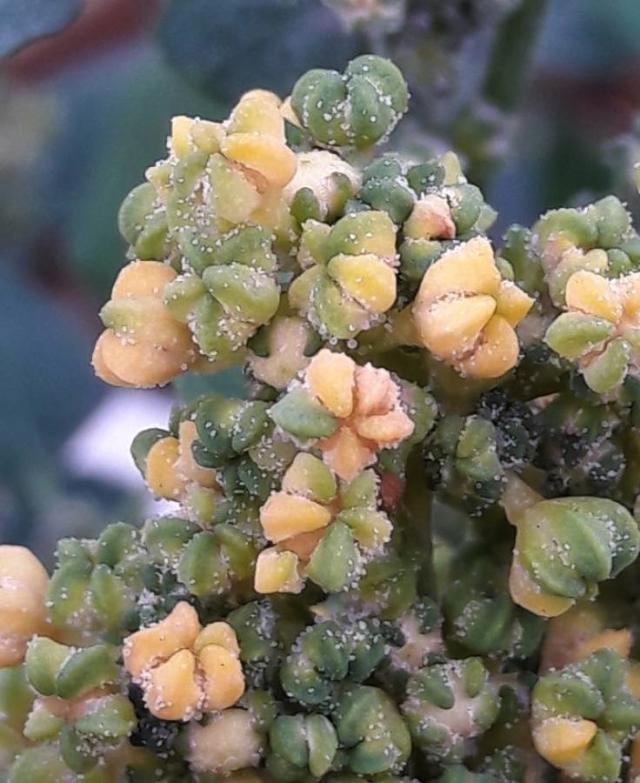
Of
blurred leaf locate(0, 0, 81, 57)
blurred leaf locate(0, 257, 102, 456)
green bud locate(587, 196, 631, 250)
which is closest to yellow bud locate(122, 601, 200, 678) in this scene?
green bud locate(587, 196, 631, 250)

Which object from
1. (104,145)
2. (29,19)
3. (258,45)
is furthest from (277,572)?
(104,145)

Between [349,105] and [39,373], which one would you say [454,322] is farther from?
[39,373]

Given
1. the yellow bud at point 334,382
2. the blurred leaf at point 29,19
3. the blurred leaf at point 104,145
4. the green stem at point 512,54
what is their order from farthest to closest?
the blurred leaf at point 104,145 → the green stem at point 512,54 → the blurred leaf at point 29,19 → the yellow bud at point 334,382

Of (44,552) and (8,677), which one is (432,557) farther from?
(44,552)

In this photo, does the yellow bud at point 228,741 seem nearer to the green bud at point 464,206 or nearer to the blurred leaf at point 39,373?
the green bud at point 464,206

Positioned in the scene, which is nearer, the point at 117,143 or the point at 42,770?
the point at 42,770

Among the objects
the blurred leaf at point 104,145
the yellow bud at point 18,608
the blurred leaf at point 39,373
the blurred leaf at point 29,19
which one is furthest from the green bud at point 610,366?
the blurred leaf at point 39,373
